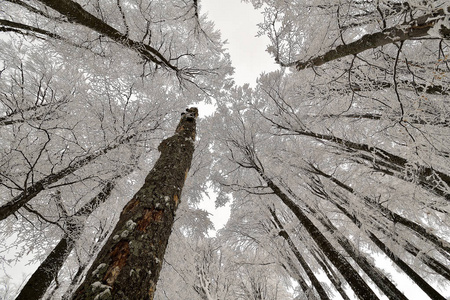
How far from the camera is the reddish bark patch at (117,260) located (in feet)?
4.53

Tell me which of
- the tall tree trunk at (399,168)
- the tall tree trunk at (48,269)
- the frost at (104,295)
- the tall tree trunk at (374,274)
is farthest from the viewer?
the tall tree trunk at (48,269)

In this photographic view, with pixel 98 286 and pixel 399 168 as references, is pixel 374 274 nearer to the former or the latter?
pixel 399 168

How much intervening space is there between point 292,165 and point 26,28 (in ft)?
18.7

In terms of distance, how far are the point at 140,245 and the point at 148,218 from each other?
1.01ft

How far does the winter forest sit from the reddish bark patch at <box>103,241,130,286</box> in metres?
0.01

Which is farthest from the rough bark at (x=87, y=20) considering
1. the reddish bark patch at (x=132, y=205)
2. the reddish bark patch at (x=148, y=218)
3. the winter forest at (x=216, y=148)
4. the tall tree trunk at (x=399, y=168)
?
the tall tree trunk at (x=399, y=168)

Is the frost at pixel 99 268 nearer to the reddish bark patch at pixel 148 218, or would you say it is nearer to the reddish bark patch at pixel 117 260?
the reddish bark patch at pixel 117 260

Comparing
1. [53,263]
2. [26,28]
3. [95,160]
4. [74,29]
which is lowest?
[53,263]

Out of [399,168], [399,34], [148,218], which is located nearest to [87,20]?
[148,218]

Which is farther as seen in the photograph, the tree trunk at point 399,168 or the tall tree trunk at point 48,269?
the tall tree trunk at point 48,269

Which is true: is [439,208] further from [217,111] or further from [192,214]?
[217,111]

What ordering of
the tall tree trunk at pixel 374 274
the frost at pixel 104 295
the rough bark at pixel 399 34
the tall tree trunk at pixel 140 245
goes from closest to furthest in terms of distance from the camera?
the frost at pixel 104 295 → the tall tree trunk at pixel 140 245 → the rough bark at pixel 399 34 → the tall tree trunk at pixel 374 274

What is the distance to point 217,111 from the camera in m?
7.04

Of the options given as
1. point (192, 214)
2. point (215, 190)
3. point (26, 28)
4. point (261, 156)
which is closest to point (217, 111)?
point (261, 156)
